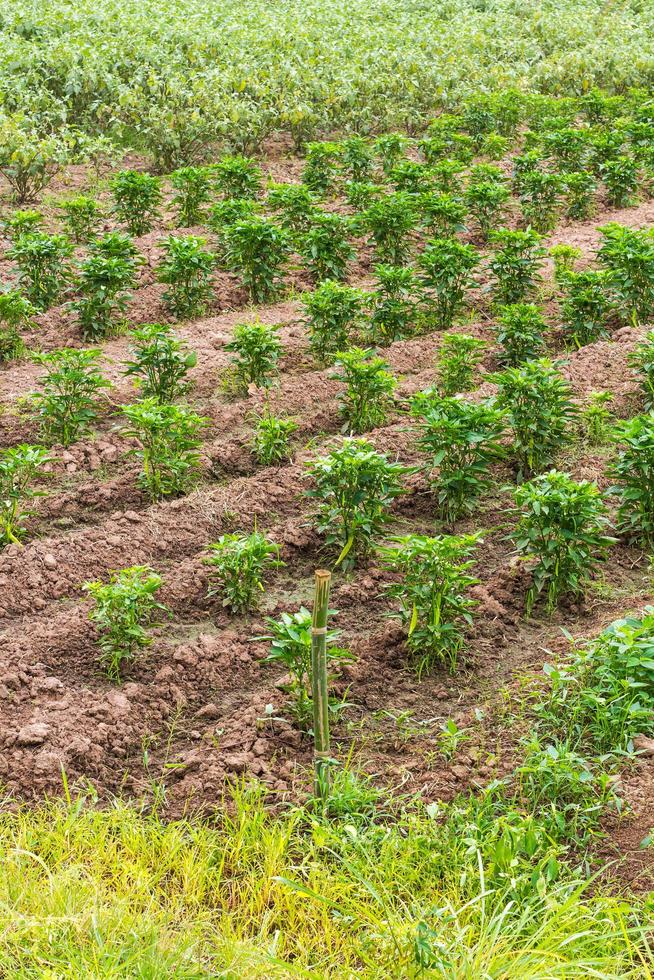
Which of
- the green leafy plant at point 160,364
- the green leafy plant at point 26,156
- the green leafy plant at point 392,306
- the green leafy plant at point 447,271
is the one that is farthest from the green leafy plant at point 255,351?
the green leafy plant at point 26,156

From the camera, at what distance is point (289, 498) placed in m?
5.82

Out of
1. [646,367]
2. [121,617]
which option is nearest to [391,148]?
[646,367]

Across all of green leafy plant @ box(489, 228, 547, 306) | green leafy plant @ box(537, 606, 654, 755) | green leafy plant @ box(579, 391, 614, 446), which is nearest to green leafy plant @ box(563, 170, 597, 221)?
green leafy plant @ box(489, 228, 547, 306)

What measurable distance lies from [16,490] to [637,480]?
3147 millimetres

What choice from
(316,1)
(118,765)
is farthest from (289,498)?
(316,1)

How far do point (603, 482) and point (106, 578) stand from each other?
2633 mm

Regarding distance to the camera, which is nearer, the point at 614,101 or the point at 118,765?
the point at 118,765

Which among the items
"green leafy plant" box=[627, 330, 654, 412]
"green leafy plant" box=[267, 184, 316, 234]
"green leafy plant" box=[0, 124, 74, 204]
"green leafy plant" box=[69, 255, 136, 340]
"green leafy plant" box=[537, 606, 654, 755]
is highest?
"green leafy plant" box=[0, 124, 74, 204]

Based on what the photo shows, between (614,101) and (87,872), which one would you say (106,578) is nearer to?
(87,872)

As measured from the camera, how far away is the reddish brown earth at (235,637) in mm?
4043

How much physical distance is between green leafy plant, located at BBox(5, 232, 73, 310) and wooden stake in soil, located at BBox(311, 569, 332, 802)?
204 inches

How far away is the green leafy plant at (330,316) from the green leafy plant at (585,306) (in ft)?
4.72

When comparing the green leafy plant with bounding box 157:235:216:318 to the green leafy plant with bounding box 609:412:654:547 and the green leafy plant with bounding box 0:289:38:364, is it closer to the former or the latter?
the green leafy plant with bounding box 0:289:38:364

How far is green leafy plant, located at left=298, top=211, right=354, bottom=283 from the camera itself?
8125mm
